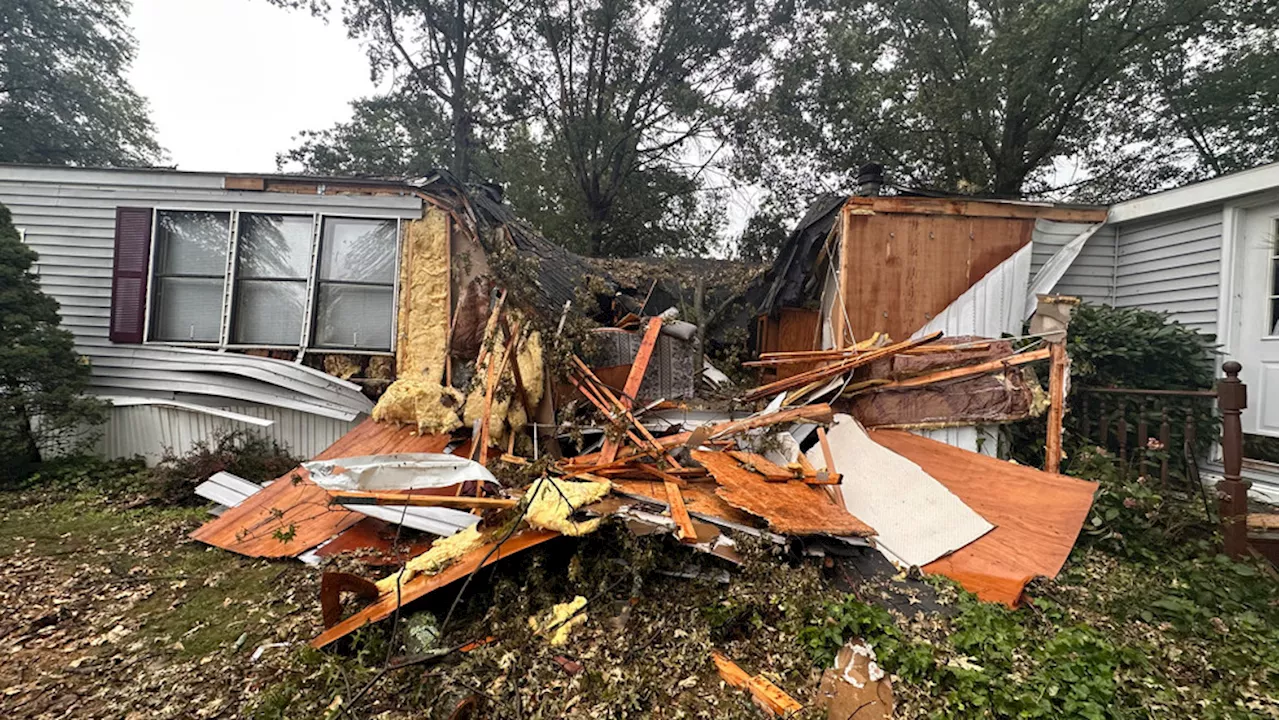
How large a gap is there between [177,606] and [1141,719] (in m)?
5.24

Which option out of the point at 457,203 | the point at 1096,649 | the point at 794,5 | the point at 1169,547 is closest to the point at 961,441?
the point at 1169,547

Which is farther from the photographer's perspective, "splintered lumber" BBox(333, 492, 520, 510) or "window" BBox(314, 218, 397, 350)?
"window" BBox(314, 218, 397, 350)

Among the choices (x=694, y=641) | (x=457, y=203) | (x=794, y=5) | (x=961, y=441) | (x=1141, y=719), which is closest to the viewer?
(x=1141, y=719)

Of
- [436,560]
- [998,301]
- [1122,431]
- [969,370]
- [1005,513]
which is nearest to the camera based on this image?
[436,560]

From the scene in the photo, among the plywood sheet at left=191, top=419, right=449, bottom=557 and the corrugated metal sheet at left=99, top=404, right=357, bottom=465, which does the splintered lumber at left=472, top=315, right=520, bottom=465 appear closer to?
the plywood sheet at left=191, top=419, right=449, bottom=557

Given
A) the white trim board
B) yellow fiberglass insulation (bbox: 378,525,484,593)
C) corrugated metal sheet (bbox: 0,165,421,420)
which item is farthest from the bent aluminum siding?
the white trim board

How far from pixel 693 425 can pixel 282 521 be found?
144 inches

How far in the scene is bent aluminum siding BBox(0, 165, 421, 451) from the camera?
232 inches

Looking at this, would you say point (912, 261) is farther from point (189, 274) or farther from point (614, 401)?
point (189, 274)

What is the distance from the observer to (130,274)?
6.09 metres

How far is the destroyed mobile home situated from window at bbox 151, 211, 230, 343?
158cm

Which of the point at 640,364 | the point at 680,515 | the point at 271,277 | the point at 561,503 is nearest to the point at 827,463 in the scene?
the point at 680,515

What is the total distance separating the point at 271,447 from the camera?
19.5 ft

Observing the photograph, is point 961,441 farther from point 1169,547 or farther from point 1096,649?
point 1096,649
